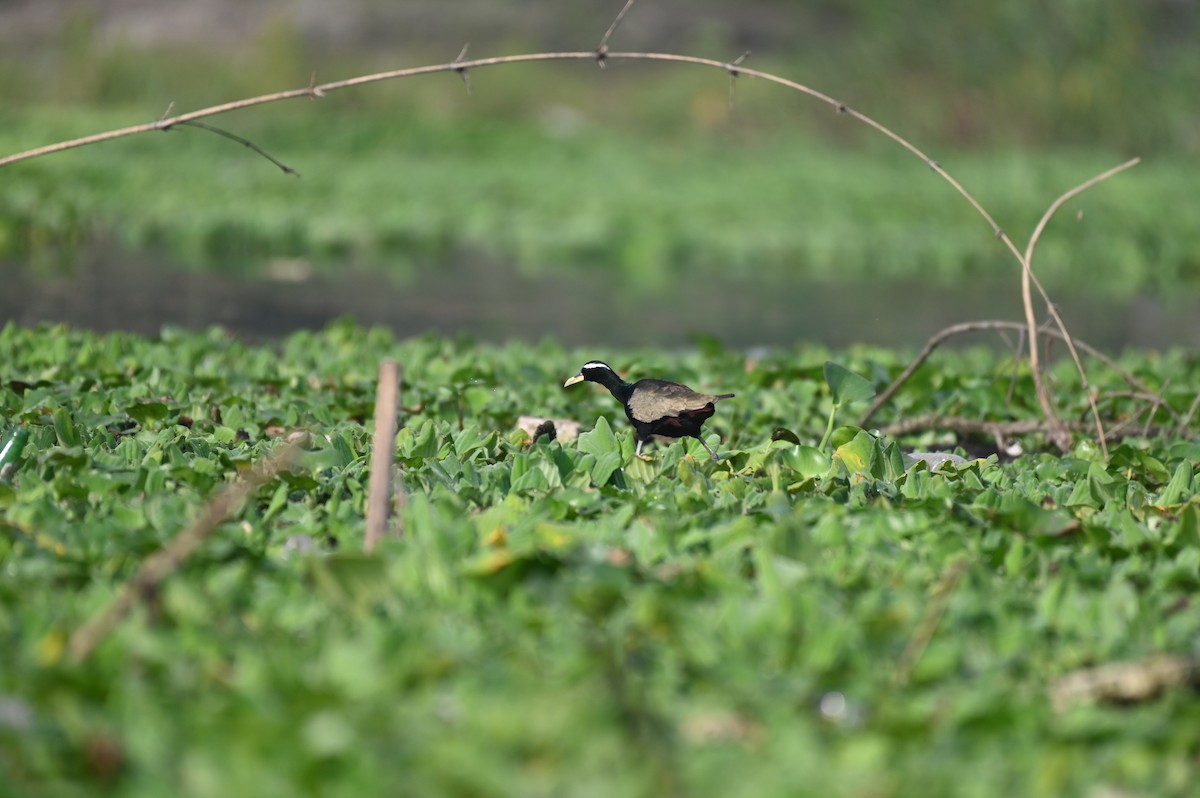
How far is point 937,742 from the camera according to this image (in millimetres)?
2221

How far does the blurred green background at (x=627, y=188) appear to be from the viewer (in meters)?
10.3

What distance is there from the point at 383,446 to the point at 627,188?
1251 cm

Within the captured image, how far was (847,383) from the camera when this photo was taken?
164 inches

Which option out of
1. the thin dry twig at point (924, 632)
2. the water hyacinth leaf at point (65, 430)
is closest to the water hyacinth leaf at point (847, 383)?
the thin dry twig at point (924, 632)

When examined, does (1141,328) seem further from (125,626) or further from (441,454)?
(125,626)

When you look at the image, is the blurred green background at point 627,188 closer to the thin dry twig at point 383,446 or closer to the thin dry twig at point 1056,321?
the thin dry twig at point 1056,321

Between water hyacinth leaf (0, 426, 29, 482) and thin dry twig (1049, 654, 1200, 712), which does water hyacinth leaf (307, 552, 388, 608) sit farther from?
water hyacinth leaf (0, 426, 29, 482)

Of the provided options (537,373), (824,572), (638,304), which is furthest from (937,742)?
(638,304)

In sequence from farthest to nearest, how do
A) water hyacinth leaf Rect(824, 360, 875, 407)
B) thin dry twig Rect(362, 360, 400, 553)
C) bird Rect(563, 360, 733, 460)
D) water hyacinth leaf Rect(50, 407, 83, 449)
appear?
water hyacinth leaf Rect(824, 360, 875, 407), bird Rect(563, 360, 733, 460), water hyacinth leaf Rect(50, 407, 83, 449), thin dry twig Rect(362, 360, 400, 553)

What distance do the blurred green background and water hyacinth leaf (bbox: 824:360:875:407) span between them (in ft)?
11.5

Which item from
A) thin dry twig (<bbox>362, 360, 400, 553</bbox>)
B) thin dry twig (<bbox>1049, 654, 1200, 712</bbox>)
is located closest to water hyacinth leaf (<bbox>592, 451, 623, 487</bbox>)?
thin dry twig (<bbox>362, 360, 400, 553</bbox>)

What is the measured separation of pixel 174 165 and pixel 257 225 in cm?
315

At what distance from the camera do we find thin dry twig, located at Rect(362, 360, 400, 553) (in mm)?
2854

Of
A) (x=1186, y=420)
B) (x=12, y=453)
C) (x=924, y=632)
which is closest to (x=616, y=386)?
(x=12, y=453)
